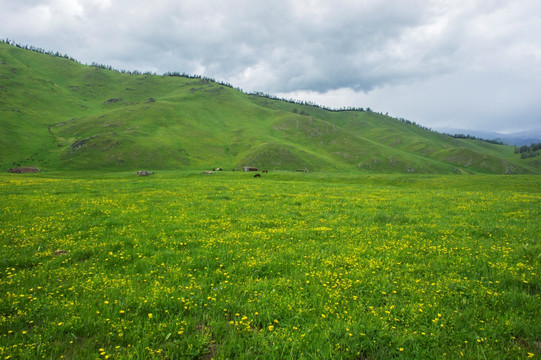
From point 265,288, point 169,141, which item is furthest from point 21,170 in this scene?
point 265,288

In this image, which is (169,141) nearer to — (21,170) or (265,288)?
(21,170)

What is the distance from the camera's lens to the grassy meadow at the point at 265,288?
529 centimetres

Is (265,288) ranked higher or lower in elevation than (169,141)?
lower

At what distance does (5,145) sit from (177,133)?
6702 centimetres

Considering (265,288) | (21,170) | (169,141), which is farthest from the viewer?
(169,141)

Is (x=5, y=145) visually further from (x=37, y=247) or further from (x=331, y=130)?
(x=331, y=130)

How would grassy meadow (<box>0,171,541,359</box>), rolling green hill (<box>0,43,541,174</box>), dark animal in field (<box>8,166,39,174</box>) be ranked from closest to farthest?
grassy meadow (<box>0,171,541,359</box>), dark animal in field (<box>8,166,39,174</box>), rolling green hill (<box>0,43,541,174</box>)

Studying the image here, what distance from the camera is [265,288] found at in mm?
7398

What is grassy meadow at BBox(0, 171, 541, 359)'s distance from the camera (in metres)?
5.29

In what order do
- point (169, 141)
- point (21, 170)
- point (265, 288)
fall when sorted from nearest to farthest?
point (265, 288) → point (21, 170) → point (169, 141)

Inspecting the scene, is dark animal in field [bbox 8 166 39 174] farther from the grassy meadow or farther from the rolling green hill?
the grassy meadow

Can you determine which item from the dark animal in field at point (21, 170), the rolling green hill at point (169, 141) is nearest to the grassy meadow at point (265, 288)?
the dark animal in field at point (21, 170)

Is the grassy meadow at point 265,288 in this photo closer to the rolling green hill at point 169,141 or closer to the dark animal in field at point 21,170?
the dark animal in field at point 21,170

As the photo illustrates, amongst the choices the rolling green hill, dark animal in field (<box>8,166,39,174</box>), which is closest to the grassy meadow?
dark animal in field (<box>8,166,39,174</box>)
